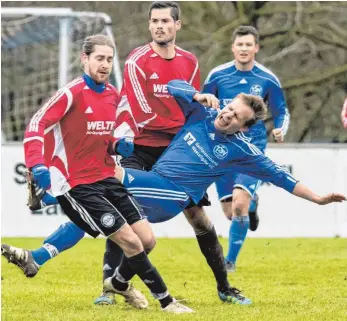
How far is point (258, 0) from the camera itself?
2102 cm

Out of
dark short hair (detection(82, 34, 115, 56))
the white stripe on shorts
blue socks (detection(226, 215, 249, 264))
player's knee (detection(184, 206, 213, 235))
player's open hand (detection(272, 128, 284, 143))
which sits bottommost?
blue socks (detection(226, 215, 249, 264))

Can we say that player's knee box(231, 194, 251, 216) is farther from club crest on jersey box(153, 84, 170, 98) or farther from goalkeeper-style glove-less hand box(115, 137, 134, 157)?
goalkeeper-style glove-less hand box(115, 137, 134, 157)

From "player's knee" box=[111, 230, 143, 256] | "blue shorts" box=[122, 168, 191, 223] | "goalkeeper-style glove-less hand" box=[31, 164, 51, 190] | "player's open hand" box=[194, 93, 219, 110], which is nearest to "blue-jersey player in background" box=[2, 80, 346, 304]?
"blue shorts" box=[122, 168, 191, 223]

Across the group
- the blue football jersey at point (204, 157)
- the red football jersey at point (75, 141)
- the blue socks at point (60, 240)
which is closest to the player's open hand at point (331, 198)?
the blue football jersey at point (204, 157)

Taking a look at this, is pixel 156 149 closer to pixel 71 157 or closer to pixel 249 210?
pixel 71 157

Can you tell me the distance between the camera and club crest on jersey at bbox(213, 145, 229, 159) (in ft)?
26.0

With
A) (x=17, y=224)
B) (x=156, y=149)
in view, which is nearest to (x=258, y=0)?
(x=17, y=224)

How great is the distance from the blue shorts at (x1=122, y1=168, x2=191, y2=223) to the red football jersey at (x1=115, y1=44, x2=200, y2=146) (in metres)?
0.70

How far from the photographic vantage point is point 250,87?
10750 millimetres

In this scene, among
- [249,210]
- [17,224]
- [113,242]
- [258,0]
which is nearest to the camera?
[113,242]

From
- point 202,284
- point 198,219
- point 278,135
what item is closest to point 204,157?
point 198,219

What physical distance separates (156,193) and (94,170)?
0.51m

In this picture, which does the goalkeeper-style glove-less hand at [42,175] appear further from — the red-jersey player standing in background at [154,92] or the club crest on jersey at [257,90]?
the club crest on jersey at [257,90]

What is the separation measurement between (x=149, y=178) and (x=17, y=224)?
287 inches
